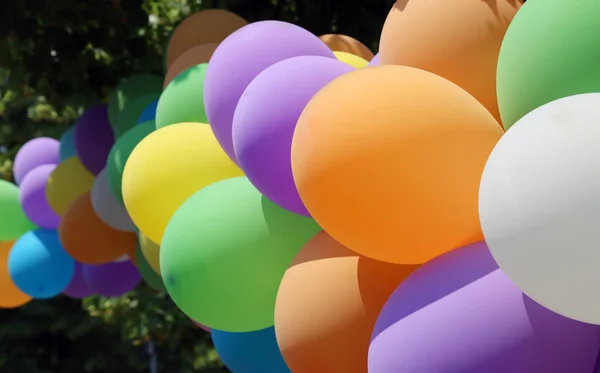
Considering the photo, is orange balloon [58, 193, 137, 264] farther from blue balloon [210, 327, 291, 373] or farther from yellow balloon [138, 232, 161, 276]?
blue balloon [210, 327, 291, 373]

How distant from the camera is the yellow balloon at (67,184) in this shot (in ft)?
13.3

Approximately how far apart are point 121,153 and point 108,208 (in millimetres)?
356

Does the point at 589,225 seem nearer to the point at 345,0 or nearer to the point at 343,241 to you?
the point at 343,241

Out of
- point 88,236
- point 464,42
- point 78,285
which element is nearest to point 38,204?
point 78,285

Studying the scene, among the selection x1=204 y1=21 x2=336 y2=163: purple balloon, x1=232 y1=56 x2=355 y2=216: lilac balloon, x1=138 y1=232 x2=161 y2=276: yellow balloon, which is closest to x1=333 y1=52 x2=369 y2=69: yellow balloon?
x1=204 y1=21 x2=336 y2=163: purple balloon

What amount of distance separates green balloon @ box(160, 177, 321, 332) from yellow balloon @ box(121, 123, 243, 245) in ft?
1.20

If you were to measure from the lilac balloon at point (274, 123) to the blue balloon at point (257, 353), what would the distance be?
0.56 meters

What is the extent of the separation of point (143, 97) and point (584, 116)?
2.77 m

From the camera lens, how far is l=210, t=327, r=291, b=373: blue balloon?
2.41 m

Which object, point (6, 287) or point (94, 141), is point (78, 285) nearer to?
point (6, 287)

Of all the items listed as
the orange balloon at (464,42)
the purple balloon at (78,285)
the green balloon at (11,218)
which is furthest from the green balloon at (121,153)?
the orange balloon at (464,42)

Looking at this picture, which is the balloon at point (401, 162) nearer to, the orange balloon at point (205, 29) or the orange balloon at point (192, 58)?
the orange balloon at point (192, 58)

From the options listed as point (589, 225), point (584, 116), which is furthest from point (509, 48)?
point (589, 225)

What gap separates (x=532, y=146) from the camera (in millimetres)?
1209
